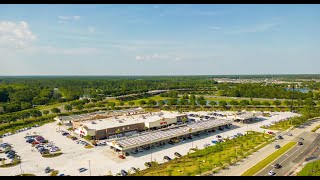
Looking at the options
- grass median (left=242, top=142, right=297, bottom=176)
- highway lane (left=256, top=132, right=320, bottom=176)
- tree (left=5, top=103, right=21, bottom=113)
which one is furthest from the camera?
tree (left=5, top=103, right=21, bottom=113)

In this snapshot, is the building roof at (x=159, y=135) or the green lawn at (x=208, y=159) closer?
the green lawn at (x=208, y=159)

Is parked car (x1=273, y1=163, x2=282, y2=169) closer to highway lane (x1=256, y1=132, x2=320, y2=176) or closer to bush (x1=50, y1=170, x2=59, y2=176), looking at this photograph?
highway lane (x1=256, y1=132, x2=320, y2=176)

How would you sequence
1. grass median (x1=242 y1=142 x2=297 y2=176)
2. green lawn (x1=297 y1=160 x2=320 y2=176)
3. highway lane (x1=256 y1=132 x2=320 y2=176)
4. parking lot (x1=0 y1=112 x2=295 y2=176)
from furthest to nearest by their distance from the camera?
parking lot (x1=0 y1=112 x2=295 y2=176)
highway lane (x1=256 y1=132 x2=320 y2=176)
grass median (x1=242 y1=142 x2=297 y2=176)
green lawn (x1=297 y1=160 x2=320 y2=176)

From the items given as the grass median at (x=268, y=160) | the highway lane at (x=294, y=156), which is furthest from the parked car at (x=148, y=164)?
the highway lane at (x=294, y=156)

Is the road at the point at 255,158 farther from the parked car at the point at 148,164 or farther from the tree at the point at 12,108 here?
the tree at the point at 12,108

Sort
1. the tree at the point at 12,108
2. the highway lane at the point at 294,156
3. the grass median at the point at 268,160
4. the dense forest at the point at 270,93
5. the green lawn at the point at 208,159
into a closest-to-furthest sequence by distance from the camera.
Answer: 1. the grass median at the point at 268,160
2. the highway lane at the point at 294,156
3. the green lawn at the point at 208,159
4. the tree at the point at 12,108
5. the dense forest at the point at 270,93

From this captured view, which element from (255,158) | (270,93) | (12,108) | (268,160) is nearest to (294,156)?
(268,160)

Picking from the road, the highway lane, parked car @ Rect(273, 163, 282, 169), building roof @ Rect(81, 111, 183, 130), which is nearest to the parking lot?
building roof @ Rect(81, 111, 183, 130)

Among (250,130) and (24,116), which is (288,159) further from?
(24,116)
